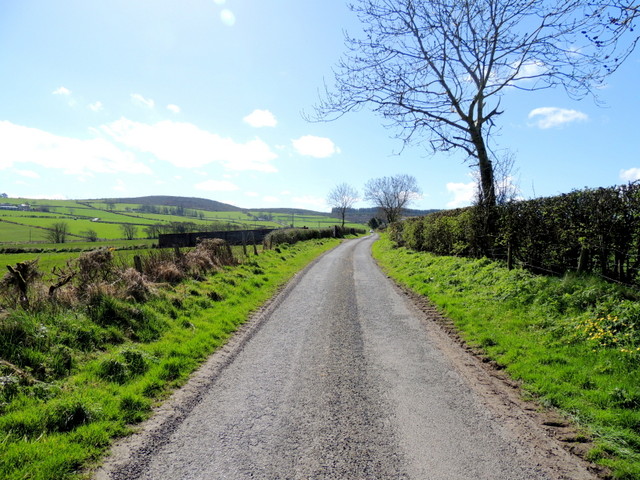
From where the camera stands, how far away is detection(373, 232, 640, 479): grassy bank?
398 cm

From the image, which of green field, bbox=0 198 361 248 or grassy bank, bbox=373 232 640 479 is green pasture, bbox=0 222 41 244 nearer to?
green field, bbox=0 198 361 248

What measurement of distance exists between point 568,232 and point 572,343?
153 inches

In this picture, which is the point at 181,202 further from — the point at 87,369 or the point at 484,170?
the point at 87,369

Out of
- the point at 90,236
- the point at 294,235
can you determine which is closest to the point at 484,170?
the point at 294,235

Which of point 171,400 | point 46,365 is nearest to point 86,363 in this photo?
point 46,365

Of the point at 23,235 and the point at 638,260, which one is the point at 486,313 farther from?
the point at 23,235

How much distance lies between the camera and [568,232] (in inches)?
349

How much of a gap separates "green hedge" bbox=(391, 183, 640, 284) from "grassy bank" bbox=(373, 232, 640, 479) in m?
0.66

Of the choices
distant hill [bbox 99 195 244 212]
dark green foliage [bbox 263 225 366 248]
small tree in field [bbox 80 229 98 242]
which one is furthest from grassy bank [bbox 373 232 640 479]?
distant hill [bbox 99 195 244 212]

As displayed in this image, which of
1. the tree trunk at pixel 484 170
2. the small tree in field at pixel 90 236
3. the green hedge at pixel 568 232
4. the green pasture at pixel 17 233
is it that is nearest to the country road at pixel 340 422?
the green hedge at pixel 568 232

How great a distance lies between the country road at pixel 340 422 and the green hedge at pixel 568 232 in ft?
14.0

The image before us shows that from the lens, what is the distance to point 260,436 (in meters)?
3.96

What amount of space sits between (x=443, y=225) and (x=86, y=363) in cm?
1723

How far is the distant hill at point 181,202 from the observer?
165625 mm
